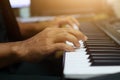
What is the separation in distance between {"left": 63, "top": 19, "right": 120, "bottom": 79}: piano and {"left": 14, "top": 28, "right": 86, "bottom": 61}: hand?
40mm

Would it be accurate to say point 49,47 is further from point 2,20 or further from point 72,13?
point 72,13

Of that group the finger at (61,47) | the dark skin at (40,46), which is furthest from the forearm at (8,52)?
the finger at (61,47)

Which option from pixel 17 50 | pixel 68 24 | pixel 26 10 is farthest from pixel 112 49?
pixel 26 10

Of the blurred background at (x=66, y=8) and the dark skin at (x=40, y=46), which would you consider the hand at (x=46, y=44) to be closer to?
the dark skin at (x=40, y=46)

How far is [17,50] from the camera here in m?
Answer: 0.99

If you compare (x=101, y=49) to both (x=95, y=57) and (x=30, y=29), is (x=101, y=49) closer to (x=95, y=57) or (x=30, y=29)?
(x=95, y=57)

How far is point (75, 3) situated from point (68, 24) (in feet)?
3.21

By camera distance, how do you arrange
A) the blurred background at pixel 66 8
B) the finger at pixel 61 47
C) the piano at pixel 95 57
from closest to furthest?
the piano at pixel 95 57 < the finger at pixel 61 47 < the blurred background at pixel 66 8

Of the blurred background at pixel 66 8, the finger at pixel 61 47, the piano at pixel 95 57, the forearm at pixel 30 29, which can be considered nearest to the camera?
the piano at pixel 95 57

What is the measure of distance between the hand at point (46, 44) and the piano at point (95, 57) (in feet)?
0.13

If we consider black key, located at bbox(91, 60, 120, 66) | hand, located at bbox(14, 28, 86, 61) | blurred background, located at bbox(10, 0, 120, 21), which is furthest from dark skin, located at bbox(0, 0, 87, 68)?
blurred background, located at bbox(10, 0, 120, 21)

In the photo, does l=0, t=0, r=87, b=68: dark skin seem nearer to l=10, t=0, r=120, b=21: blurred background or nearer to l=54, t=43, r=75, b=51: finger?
l=54, t=43, r=75, b=51: finger

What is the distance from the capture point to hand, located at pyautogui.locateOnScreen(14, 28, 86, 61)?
3.11 feet

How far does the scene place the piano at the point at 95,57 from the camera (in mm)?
750
